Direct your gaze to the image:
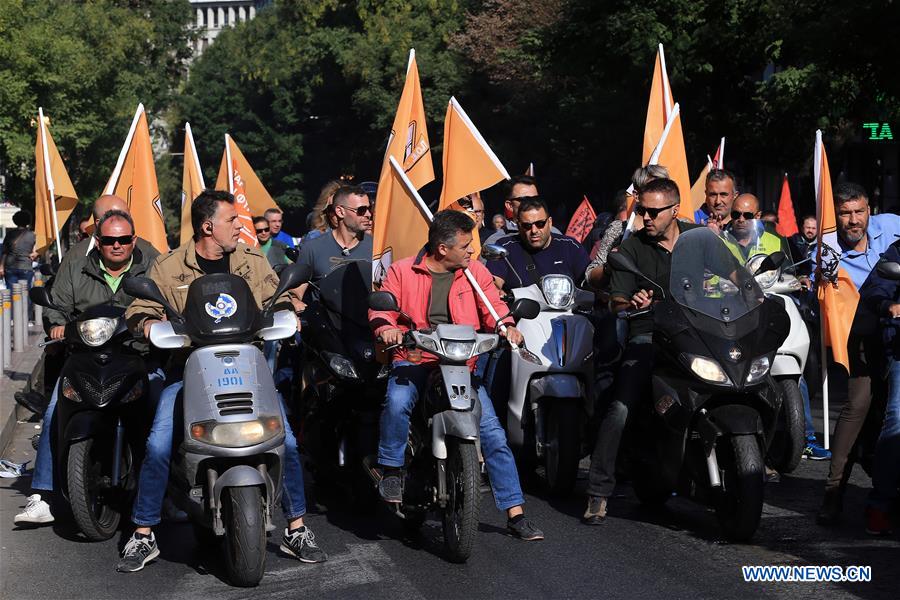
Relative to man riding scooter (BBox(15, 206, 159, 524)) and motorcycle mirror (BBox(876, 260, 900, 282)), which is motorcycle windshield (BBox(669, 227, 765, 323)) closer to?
motorcycle mirror (BBox(876, 260, 900, 282))

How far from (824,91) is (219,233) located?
15158mm

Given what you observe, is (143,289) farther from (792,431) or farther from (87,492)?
(792,431)

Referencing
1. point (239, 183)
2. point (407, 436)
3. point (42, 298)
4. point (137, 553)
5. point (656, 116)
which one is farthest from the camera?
point (239, 183)

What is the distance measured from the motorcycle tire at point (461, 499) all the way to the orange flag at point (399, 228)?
7.05 ft

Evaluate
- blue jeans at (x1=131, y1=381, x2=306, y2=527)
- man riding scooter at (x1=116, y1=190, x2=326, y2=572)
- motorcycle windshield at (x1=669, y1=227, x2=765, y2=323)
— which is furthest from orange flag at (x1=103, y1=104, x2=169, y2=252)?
motorcycle windshield at (x1=669, y1=227, x2=765, y2=323)

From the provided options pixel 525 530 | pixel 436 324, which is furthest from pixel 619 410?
pixel 436 324

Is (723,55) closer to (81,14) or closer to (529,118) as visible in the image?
(529,118)

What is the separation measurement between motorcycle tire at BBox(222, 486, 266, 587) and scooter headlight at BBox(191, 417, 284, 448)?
200 millimetres

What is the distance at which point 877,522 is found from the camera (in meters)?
7.50

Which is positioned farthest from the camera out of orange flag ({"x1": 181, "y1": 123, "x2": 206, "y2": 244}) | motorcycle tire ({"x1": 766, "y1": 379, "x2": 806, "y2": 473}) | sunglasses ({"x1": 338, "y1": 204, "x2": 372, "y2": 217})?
orange flag ({"x1": 181, "y1": 123, "x2": 206, "y2": 244})

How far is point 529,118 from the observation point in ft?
151

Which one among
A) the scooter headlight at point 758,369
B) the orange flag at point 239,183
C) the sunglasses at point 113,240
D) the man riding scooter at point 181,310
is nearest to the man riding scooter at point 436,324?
the man riding scooter at point 181,310

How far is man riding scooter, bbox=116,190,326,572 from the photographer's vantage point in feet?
23.1

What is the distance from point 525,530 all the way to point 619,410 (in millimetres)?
866
